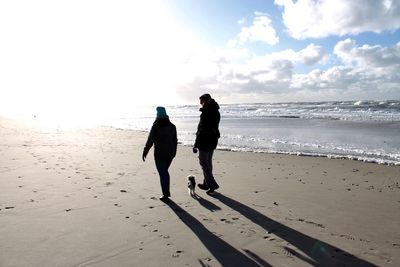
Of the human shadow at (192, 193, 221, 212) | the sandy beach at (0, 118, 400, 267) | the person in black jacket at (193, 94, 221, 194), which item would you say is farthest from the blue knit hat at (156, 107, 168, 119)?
the human shadow at (192, 193, 221, 212)

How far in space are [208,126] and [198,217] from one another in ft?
7.10

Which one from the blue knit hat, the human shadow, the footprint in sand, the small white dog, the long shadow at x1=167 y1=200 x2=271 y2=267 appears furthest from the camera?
the small white dog

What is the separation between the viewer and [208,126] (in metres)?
7.47

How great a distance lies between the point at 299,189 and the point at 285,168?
109 inches

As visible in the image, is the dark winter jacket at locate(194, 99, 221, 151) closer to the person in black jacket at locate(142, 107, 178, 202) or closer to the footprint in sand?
the person in black jacket at locate(142, 107, 178, 202)

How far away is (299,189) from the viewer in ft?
26.4

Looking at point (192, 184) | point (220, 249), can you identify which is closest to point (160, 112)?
point (192, 184)

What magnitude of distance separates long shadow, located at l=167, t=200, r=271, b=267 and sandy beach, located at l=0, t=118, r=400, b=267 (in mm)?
12

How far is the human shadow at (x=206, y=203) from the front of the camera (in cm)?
648

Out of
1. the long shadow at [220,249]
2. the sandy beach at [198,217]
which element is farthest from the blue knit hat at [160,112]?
the long shadow at [220,249]

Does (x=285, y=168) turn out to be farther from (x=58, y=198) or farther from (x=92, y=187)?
(x=58, y=198)

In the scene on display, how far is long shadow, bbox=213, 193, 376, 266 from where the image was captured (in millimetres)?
4223

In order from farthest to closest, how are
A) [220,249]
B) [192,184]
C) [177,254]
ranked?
[192,184] → [220,249] → [177,254]

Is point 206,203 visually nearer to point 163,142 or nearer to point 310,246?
point 163,142
